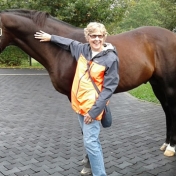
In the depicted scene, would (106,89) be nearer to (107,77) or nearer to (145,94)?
(107,77)

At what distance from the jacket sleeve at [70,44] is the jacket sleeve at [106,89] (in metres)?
0.48

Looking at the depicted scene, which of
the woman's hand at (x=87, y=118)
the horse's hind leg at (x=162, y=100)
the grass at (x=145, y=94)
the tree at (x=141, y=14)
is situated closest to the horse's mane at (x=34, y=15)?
the woman's hand at (x=87, y=118)

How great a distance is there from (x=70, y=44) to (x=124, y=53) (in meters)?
0.89

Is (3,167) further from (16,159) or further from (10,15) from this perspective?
(10,15)

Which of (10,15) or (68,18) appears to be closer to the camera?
(10,15)

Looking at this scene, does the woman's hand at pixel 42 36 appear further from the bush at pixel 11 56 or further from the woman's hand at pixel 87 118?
the bush at pixel 11 56

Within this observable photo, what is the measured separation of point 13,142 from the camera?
4930 mm

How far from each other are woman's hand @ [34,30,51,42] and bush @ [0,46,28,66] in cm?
1339

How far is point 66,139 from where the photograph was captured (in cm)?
506

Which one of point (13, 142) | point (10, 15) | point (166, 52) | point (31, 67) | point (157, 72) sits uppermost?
point (10, 15)

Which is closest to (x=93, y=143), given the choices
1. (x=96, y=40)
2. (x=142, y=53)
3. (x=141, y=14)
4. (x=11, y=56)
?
(x=96, y=40)

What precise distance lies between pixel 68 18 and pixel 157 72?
11.1m

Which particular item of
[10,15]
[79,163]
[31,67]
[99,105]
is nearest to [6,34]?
[10,15]

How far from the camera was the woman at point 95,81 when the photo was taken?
Result: 2863 mm
